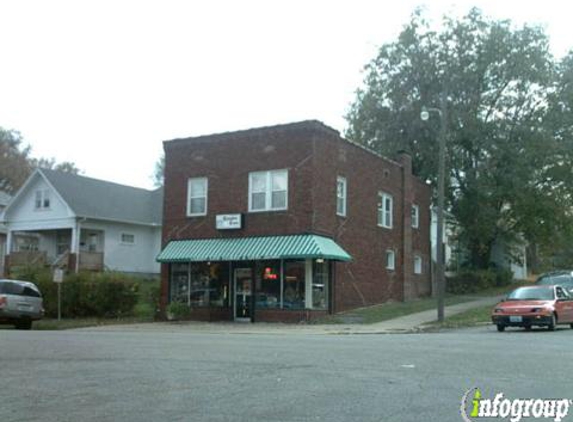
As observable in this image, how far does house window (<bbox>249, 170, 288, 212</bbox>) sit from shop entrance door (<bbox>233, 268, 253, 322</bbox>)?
2.59 meters

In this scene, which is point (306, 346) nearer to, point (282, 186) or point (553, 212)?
point (282, 186)

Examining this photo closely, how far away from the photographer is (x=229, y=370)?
36.4 ft

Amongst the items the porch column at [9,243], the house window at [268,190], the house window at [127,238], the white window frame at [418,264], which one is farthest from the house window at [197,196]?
the porch column at [9,243]

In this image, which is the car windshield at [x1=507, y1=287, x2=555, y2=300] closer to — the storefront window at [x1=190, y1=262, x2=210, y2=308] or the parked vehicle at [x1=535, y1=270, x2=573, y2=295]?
the parked vehicle at [x1=535, y1=270, x2=573, y2=295]

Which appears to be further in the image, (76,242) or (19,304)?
(76,242)

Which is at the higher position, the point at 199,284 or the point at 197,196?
the point at 197,196

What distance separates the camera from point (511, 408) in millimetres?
7922

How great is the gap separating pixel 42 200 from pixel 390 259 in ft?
68.2

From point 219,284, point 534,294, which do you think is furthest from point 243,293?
point 534,294

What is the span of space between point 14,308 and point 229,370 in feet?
56.4

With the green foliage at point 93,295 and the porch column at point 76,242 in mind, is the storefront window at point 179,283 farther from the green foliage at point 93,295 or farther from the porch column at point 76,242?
the porch column at point 76,242

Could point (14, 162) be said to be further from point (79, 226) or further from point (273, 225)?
point (273, 225)

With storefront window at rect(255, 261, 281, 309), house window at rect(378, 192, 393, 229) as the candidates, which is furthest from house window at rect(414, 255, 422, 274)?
storefront window at rect(255, 261, 281, 309)

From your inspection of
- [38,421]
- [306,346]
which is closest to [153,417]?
[38,421]
